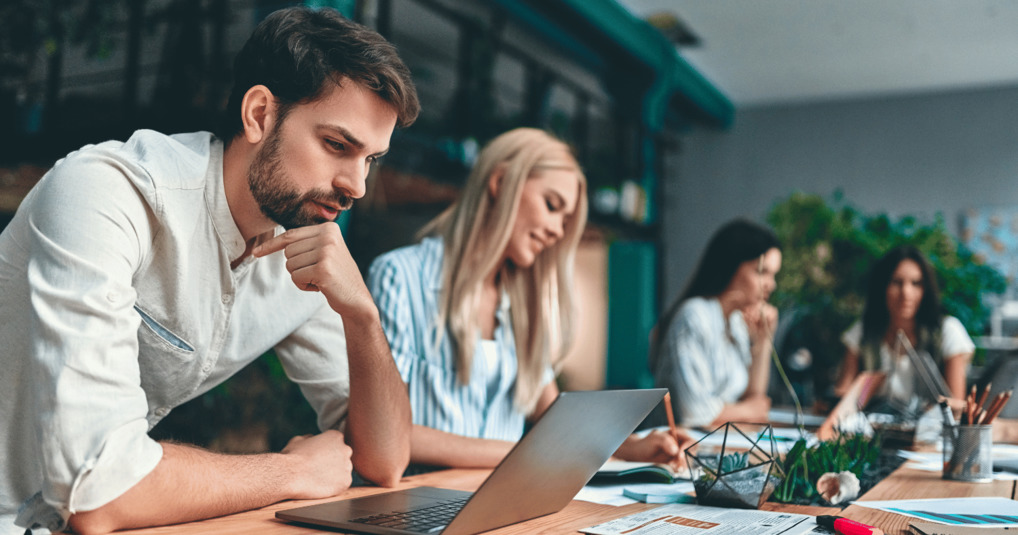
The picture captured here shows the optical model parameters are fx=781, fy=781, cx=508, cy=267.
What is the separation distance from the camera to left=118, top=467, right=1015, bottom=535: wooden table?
93 centimetres

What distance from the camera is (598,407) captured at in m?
0.95

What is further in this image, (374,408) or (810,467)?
(374,408)

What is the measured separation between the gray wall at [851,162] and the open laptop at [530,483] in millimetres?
7822

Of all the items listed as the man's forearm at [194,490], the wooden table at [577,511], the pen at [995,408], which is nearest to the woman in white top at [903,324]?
the pen at [995,408]

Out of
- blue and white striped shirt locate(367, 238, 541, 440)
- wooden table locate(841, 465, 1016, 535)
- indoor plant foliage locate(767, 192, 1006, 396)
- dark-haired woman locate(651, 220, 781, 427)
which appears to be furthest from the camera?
indoor plant foliage locate(767, 192, 1006, 396)

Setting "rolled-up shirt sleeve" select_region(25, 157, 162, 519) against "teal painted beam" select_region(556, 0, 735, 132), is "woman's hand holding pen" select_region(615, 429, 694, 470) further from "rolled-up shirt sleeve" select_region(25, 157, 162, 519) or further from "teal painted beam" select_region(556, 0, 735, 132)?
"teal painted beam" select_region(556, 0, 735, 132)

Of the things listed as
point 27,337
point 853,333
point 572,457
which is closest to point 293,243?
point 27,337

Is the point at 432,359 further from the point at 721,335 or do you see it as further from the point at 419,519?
the point at 721,335

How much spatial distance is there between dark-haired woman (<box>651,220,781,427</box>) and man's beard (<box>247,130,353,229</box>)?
2.09 meters

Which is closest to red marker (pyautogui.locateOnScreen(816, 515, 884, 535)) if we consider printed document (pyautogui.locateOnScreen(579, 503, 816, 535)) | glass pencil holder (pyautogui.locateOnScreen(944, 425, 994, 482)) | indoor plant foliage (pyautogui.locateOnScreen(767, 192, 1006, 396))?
printed document (pyautogui.locateOnScreen(579, 503, 816, 535))

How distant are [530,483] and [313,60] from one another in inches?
27.7

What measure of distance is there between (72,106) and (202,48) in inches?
27.7

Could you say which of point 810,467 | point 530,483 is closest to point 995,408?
point 810,467

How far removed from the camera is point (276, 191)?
121 centimetres
